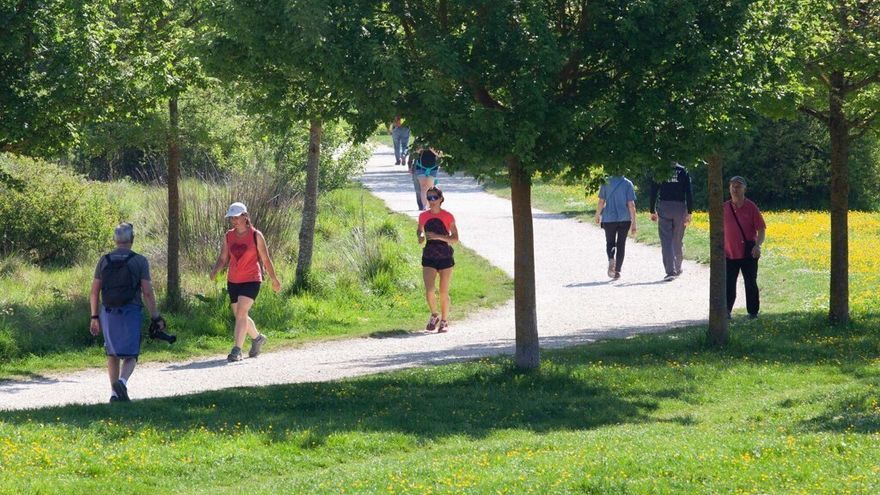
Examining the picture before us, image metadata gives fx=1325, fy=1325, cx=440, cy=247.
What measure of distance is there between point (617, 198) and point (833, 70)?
262 inches

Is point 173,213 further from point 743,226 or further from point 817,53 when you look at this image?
point 817,53

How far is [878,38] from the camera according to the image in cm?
1393

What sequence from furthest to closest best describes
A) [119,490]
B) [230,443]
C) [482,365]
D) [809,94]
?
1. [809,94]
2. [482,365]
3. [230,443]
4. [119,490]

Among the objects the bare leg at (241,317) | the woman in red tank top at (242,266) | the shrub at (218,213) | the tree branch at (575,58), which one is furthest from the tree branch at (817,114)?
the shrub at (218,213)

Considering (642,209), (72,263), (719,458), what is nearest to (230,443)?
(719,458)

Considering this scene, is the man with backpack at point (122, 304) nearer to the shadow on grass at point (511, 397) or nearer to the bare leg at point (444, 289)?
the shadow on grass at point (511, 397)

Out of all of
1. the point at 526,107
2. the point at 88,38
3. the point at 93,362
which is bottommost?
the point at 93,362

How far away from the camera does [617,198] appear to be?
67.9 feet

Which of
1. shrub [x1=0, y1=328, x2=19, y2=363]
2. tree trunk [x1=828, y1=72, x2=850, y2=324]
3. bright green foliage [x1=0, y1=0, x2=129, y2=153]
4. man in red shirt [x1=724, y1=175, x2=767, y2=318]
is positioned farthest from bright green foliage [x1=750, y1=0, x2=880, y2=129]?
shrub [x1=0, y1=328, x2=19, y2=363]

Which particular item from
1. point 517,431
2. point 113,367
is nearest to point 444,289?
point 113,367

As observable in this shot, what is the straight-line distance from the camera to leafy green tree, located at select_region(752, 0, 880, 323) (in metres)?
12.2

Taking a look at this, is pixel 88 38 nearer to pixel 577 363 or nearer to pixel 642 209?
pixel 577 363

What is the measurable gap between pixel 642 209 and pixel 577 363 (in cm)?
1831

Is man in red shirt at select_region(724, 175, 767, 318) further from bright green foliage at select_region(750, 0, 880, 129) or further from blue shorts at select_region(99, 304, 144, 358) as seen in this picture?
blue shorts at select_region(99, 304, 144, 358)
